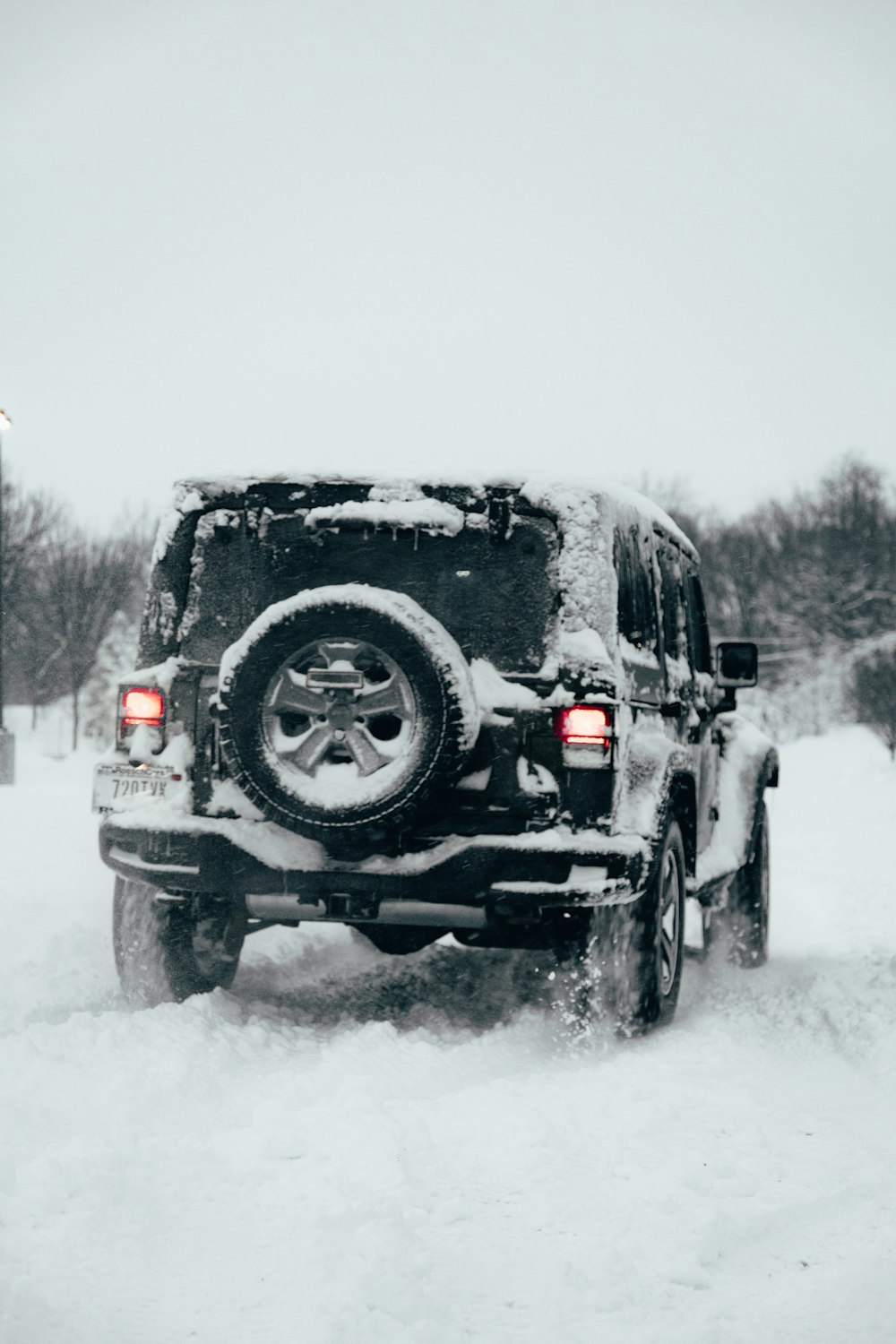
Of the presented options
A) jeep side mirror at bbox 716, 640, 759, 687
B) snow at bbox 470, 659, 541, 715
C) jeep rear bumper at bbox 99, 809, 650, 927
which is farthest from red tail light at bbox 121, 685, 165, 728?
jeep side mirror at bbox 716, 640, 759, 687

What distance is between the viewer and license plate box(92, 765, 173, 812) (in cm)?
527

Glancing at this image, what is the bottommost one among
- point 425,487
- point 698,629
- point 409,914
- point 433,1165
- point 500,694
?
point 433,1165

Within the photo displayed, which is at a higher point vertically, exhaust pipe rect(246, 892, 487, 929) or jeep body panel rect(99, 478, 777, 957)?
jeep body panel rect(99, 478, 777, 957)

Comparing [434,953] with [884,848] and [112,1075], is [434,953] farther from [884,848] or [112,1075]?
[884,848]

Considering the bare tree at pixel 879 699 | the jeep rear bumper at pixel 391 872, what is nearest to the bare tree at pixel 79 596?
the bare tree at pixel 879 699

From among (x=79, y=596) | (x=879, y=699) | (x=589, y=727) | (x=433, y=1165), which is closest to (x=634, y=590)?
(x=589, y=727)

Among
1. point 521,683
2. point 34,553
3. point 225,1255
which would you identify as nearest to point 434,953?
point 521,683

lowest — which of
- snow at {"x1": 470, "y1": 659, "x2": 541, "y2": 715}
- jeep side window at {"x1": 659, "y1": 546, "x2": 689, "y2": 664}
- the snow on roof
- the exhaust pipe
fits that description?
the exhaust pipe

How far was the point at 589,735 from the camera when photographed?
4918 mm

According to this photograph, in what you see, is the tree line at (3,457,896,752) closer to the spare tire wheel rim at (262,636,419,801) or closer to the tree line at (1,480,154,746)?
the tree line at (1,480,154,746)

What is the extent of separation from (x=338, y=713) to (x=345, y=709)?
0.03 metres

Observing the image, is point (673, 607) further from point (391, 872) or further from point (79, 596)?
point (79, 596)

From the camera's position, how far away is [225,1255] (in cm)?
308

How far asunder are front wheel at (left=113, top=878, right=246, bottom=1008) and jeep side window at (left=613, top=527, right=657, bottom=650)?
5.89 ft
